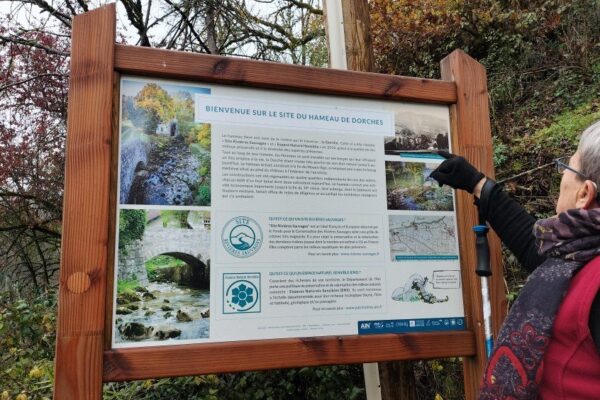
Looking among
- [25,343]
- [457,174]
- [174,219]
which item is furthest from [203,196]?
[25,343]

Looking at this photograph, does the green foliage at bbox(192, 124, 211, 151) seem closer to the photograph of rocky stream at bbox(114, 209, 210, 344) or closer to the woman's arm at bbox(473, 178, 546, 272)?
the photograph of rocky stream at bbox(114, 209, 210, 344)

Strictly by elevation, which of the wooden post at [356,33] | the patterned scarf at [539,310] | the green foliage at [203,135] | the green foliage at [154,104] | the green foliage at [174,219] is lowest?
→ the patterned scarf at [539,310]

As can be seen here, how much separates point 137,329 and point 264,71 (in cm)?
98

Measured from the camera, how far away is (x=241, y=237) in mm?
1675

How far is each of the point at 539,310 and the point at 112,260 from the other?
122cm

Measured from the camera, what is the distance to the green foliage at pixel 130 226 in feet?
5.15

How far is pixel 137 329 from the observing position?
1.53 meters

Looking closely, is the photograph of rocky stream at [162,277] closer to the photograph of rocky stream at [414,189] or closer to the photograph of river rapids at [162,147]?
the photograph of river rapids at [162,147]

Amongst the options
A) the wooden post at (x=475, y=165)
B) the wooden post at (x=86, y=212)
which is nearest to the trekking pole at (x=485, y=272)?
the wooden post at (x=475, y=165)

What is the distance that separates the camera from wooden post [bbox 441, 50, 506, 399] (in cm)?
194

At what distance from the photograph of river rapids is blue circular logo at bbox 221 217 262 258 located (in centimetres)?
11

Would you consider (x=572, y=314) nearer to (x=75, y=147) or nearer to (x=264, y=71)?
(x=264, y=71)

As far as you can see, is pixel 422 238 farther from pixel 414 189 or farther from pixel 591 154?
pixel 591 154

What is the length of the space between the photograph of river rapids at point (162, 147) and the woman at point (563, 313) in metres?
1.01
